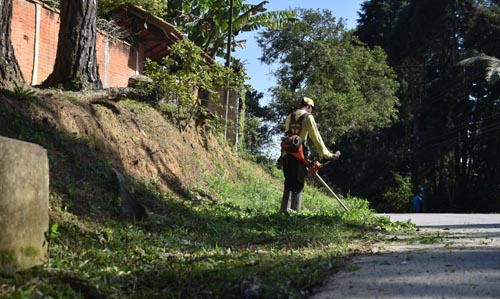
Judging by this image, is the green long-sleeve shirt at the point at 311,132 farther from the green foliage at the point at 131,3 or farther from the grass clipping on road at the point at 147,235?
the green foliage at the point at 131,3

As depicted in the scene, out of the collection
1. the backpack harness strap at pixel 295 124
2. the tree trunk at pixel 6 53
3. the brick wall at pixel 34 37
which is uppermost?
the brick wall at pixel 34 37

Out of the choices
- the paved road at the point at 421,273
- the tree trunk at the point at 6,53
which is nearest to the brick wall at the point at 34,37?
the tree trunk at the point at 6,53

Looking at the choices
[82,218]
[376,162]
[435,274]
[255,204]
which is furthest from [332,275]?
[376,162]

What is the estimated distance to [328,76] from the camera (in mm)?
37312

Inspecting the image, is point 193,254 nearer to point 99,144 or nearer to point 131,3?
point 99,144

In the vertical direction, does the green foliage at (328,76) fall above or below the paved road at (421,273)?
above

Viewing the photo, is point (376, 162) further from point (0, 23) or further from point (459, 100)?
point (0, 23)

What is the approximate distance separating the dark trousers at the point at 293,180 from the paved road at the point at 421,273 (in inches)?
144

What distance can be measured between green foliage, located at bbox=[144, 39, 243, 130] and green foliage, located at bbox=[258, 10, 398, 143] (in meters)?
20.1

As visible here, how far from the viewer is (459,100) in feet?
133

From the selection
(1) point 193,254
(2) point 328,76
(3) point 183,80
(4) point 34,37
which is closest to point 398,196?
(2) point 328,76

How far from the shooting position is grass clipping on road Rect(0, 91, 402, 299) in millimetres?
4074

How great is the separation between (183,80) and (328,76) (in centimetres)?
2424

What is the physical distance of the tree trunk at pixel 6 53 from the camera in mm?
8945
